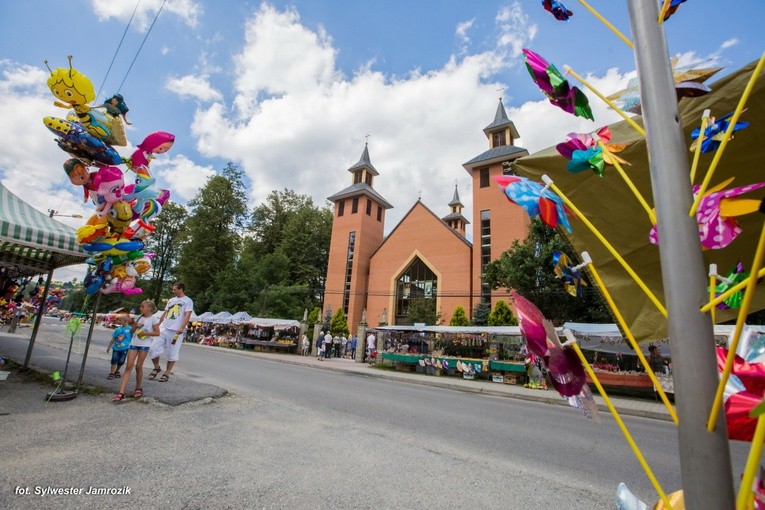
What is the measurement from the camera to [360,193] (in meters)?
40.6

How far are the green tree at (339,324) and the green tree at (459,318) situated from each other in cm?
1013

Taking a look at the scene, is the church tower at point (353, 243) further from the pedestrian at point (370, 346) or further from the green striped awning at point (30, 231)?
the green striped awning at point (30, 231)

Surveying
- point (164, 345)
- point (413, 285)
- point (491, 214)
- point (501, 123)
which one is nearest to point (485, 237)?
point (491, 214)

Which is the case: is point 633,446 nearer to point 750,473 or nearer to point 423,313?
point 750,473


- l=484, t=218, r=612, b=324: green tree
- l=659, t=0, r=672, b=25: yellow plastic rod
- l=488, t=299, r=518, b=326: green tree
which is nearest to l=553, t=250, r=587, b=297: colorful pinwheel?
l=659, t=0, r=672, b=25: yellow plastic rod

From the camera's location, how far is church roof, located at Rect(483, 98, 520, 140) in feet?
120

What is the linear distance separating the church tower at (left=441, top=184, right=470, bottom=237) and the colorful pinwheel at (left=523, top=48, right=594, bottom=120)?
2241 inches

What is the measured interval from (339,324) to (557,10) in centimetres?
3436

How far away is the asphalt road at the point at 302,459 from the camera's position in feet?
9.64

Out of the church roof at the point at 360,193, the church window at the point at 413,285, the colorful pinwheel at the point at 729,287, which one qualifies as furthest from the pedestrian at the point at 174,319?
the church roof at the point at 360,193

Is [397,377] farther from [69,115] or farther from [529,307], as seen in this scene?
[529,307]

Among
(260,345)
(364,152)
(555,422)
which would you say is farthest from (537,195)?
(364,152)

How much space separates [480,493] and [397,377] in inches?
479

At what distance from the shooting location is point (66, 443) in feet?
11.5
